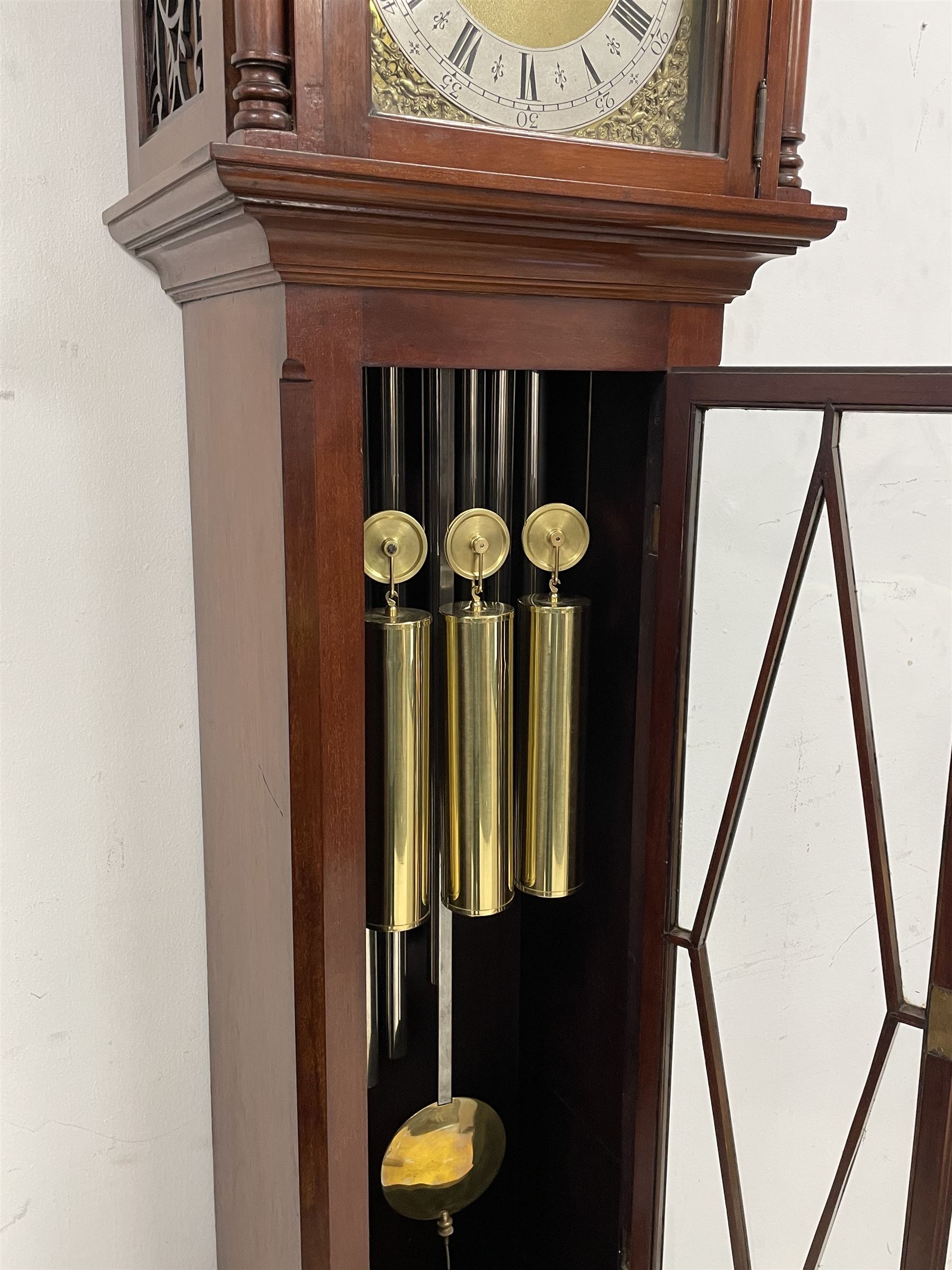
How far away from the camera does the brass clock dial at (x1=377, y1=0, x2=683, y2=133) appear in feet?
2.15

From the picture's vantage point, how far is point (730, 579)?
786mm

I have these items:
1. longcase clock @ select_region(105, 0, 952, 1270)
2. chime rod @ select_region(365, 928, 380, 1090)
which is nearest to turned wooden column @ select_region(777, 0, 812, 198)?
longcase clock @ select_region(105, 0, 952, 1270)

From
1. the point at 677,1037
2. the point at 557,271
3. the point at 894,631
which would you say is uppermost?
the point at 557,271

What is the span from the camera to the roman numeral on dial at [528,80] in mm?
684

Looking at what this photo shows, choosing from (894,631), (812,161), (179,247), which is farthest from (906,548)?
(812,161)

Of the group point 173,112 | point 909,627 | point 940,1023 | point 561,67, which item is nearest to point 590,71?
point 561,67

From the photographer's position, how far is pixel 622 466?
0.90 meters

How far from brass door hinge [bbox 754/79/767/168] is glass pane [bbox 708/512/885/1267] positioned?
25 centimetres

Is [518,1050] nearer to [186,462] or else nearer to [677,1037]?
[677,1037]

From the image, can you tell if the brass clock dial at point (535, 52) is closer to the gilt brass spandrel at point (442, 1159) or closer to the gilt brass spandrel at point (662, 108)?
the gilt brass spandrel at point (662, 108)

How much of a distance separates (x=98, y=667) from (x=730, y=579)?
1.77ft

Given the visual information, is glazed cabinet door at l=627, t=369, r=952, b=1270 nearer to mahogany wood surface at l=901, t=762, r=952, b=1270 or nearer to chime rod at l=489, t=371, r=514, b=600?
mahogany wood surface at l=901, t=762, r=952, b=1270

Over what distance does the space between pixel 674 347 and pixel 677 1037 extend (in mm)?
531

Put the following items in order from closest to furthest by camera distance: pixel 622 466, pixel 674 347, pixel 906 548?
pixel 906 548, pixel 674 347, pixel 622 466
